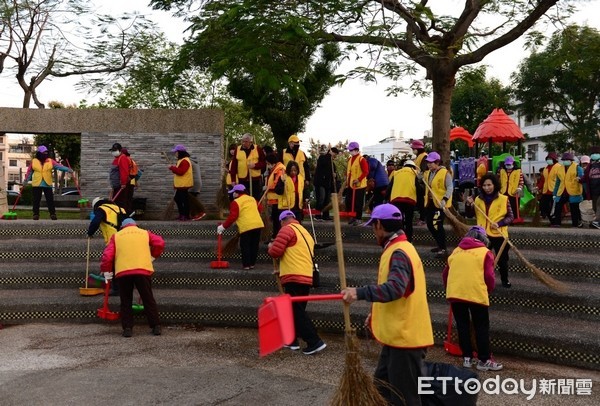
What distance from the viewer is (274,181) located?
1102 cm

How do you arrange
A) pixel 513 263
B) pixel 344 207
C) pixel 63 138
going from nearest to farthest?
pixel 513 263, pixel 344 207, pixel 63 138

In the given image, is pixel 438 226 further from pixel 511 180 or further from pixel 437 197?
pixel 511 180

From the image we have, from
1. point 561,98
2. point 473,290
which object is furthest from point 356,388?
point 561,98

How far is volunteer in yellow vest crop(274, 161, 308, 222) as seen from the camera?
1088 cm

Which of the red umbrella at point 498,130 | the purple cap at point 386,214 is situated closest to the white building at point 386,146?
the red umbrella at point 498,130

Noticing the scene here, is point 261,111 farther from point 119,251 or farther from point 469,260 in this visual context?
point 469,260

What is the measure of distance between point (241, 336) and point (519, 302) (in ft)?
12.6

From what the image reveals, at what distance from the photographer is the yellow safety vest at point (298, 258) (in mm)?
7629

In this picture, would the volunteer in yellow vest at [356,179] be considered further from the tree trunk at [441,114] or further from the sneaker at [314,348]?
the sneaker at [314,348]

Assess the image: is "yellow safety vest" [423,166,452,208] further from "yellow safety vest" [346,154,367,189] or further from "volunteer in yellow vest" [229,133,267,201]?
"volunteer in yellow vest" [229,133,267,201]

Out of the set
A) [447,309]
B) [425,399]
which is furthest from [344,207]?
[425,399]

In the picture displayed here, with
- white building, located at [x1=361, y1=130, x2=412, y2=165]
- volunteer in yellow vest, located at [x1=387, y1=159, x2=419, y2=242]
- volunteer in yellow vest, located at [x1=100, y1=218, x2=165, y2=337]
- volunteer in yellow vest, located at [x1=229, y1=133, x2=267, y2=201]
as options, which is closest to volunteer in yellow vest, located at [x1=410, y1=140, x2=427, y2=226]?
volunteer in yellow vest, located at [x1=387, y1=159, x2=419, y2=242]

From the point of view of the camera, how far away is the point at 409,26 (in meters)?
13.7

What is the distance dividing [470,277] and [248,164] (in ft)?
22.0
